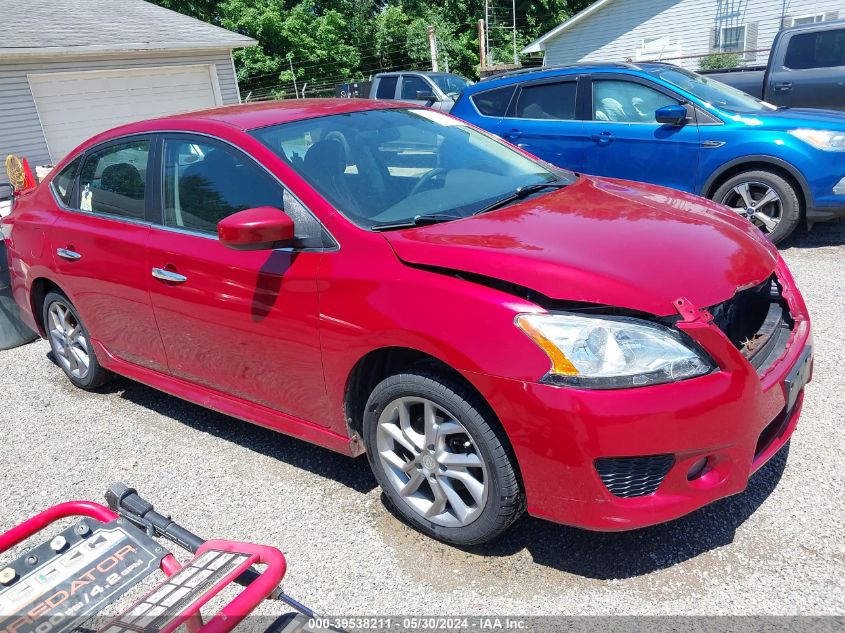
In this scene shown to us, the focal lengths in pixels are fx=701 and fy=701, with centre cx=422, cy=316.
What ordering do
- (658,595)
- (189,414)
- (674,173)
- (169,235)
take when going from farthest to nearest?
(674,173)
(189,414)
(169,235)
(658,595)

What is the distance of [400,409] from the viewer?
278 centimetres

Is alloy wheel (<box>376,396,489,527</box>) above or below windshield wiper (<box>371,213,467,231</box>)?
below

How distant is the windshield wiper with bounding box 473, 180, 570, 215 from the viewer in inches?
123

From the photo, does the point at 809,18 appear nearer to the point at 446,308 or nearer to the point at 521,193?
the point at 521,193

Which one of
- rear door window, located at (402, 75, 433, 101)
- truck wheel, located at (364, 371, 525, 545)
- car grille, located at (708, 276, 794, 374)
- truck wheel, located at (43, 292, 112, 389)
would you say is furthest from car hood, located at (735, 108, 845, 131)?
rear door window, located at (402, 75, 433, 101)

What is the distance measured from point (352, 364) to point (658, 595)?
1429 millimetres

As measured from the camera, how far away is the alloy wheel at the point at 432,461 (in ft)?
8.66

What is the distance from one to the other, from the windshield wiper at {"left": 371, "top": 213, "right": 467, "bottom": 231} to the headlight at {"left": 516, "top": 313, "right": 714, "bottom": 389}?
752 millimetres

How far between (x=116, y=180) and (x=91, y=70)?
11.5 meters

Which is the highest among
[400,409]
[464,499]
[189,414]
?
[400,409]

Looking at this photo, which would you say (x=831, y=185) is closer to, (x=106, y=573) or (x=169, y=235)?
(x=169, y=235)

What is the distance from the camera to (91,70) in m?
13.7

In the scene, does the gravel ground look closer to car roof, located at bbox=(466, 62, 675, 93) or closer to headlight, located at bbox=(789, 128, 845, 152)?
headlight, located at bbox=(789, 128, 845, 152)

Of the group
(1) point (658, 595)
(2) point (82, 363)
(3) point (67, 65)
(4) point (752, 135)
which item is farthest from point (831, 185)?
(3) point (67, 65)
